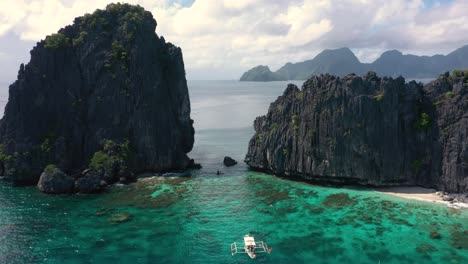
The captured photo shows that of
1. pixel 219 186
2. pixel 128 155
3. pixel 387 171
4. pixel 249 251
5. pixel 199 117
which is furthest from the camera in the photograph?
pixel 199 117

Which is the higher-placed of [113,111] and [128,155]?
[113,111]

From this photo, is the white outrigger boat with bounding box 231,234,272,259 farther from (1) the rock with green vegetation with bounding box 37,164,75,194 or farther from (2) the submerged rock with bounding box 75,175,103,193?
(1) the rock with green vegetation with bounding box 37,164,75,194

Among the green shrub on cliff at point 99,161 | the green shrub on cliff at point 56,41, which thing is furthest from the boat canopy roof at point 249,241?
the green shrub on cliff at point 56,41

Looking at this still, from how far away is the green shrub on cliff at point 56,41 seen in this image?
9523 centimetres

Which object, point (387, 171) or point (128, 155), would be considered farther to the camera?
point (128, 155)

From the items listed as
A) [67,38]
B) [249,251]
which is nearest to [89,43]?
[67,38]

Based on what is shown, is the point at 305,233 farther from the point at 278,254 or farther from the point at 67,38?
the point at 67,38

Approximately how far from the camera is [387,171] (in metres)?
79.0

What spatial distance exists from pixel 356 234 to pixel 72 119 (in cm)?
7224

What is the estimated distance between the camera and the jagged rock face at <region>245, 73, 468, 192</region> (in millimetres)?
75625

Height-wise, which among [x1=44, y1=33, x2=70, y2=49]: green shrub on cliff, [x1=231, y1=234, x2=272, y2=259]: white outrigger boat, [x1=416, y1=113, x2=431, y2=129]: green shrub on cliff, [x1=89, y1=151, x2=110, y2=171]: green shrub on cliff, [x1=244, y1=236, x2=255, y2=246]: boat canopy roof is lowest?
[x1=231, y1=234, x2=272, y2=259]: white outrigger boat

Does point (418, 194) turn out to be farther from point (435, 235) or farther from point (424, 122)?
point (435, 235)

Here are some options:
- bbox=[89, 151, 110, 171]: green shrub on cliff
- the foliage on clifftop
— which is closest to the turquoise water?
bbox=[89, 151, 110, 171]: green shrub on cliff

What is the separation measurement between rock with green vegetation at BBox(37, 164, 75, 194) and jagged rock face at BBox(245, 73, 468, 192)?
49174 millimetres
